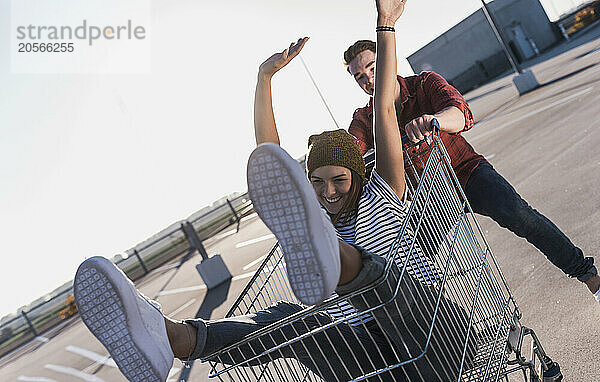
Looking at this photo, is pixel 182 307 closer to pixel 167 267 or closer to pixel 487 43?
pixel 167 267

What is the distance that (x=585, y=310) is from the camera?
397 cm

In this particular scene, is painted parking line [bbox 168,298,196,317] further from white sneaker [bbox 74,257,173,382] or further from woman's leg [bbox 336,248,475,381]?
woman's leg [bbox 336,248,475,381]

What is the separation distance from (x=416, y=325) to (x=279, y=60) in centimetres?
171

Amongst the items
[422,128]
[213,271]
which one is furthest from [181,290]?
[422,128]

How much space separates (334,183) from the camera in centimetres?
293

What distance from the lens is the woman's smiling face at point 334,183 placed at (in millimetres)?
2918

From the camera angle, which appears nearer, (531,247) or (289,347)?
(289,347)

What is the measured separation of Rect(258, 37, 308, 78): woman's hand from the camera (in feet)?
11.0

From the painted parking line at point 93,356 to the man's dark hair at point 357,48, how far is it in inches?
283

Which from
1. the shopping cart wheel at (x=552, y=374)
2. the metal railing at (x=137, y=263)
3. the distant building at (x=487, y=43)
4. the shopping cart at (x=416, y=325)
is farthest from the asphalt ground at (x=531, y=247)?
the distant building at (x=487, y=43)

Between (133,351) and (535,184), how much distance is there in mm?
6441

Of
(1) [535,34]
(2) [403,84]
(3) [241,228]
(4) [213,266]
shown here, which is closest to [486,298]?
(2) [403,84]

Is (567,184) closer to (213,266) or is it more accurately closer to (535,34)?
(213,266)

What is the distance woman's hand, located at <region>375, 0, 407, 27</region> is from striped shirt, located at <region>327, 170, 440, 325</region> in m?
0.66
